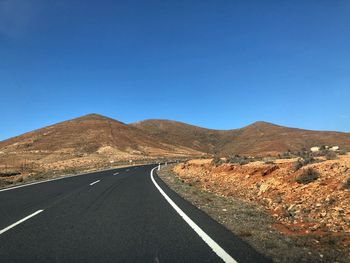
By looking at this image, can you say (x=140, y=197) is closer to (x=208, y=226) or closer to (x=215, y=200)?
(x=215, y=200)

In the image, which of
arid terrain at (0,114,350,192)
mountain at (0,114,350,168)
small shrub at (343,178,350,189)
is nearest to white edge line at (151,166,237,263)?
small shrub at (343,178,350,189)

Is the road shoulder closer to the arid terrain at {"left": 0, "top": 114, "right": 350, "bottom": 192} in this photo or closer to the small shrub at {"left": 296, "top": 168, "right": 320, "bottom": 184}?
the small shrub at {"left": 296, "top": 168, "right": 320, "bottom": 184}

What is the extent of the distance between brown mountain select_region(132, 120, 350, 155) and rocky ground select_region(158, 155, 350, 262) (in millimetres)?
91626

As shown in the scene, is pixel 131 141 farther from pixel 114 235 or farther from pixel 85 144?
pixel 114 235

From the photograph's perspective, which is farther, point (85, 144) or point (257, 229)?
point (85, 144)

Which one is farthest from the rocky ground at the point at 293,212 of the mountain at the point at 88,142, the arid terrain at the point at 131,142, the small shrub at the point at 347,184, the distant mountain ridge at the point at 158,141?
the mountain at the point at 88,142

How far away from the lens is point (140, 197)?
509 inches

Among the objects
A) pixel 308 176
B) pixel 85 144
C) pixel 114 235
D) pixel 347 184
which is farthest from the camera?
pixel 85 144

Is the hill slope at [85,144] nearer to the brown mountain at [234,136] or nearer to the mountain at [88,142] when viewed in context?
the mountain at [88,142]

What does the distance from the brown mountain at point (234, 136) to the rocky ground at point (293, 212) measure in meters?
91.6

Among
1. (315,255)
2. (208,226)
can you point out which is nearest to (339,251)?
(315,255)

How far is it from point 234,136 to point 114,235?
6059 inches

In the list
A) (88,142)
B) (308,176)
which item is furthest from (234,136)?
(308,176)

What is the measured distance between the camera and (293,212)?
8844 mm
